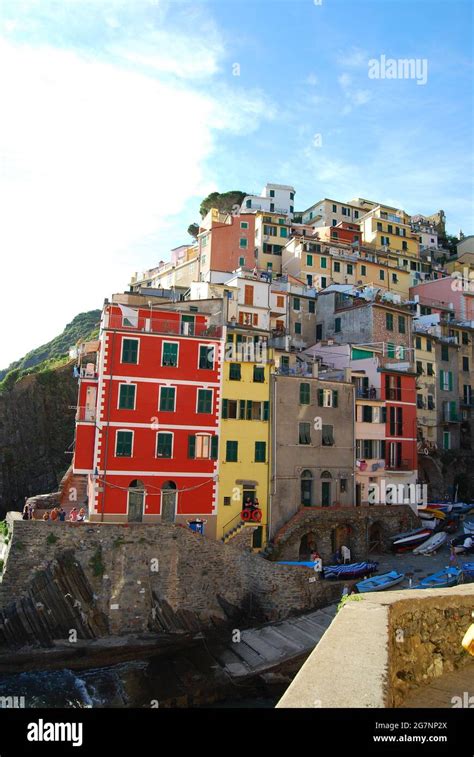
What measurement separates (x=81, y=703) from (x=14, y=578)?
8.10m

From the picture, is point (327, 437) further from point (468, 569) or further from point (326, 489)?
point (468, 569)

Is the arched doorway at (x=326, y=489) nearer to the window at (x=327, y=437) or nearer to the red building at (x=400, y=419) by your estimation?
the window at (x=327, y=437)

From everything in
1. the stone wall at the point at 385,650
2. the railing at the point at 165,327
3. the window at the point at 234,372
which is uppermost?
the railing at the point at 165,327

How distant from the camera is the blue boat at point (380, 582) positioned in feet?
108

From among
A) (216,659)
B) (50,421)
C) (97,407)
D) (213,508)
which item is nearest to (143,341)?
(97,407)

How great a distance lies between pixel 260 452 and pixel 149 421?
321 inches

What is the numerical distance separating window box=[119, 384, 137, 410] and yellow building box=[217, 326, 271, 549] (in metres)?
6.24

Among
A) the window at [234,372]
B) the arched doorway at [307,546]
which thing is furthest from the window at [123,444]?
the arched doorway at [307,546]

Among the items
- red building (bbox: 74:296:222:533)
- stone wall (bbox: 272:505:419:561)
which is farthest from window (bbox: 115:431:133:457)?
stone wall (bbox: 272:505:419:561)

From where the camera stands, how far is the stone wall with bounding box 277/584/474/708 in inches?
244

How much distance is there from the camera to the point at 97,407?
117 feet

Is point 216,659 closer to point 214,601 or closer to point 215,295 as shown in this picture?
point 214,601

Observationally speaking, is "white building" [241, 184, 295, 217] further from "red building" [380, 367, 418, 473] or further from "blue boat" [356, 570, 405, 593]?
"blue boat" [356, 570, 405, 593]

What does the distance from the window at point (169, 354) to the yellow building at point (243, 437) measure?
3705 millimetres
